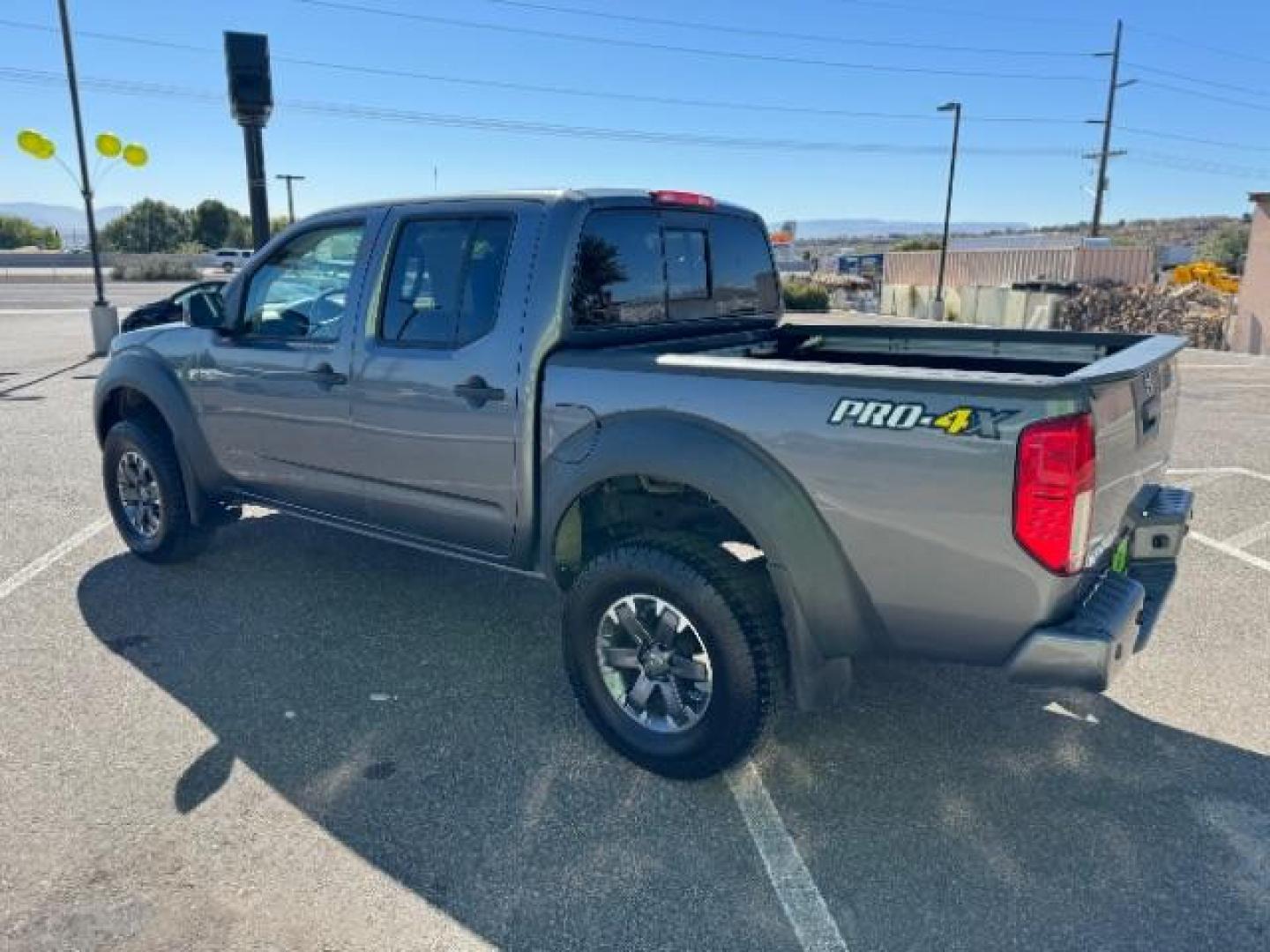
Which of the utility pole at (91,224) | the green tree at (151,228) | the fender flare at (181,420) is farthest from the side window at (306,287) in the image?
the green tree at (151,228)

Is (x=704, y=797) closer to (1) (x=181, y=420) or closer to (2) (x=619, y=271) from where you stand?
(2) (x=619, y=271)

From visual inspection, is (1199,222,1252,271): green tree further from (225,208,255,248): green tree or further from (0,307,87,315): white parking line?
(225,208,255,248): green tree

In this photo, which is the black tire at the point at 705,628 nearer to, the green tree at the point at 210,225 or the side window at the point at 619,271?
the side window at the point at 619,271

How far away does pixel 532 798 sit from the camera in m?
2.99

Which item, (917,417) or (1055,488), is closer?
(1055,488)

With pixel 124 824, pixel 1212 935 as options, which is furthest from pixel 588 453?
pixel 1212 935

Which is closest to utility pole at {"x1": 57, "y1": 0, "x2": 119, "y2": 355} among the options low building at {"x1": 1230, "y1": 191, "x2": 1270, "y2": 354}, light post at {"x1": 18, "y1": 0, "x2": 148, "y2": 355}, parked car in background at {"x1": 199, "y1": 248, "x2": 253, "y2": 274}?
light post at {"x1": 18, "y1": 0, "x2": 148, "y2": 355}

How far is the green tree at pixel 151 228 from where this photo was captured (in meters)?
72.6

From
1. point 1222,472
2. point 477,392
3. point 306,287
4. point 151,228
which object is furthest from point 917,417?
point 151,228

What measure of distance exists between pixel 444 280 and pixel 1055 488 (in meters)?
2.42

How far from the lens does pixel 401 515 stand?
3.91 meters

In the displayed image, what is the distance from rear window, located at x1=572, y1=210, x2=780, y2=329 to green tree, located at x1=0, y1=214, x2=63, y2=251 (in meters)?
93.1

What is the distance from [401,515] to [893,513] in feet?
7.20

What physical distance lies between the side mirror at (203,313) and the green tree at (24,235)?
300ft
